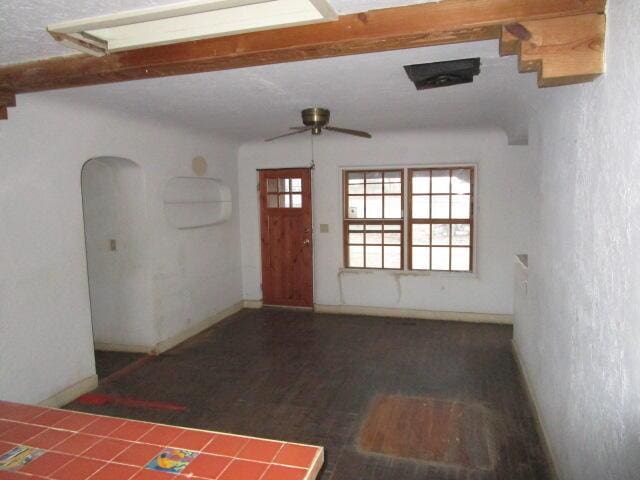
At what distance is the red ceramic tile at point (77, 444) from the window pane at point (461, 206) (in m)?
5.16

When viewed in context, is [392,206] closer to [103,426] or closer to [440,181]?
[440,181]

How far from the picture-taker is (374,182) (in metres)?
6.09

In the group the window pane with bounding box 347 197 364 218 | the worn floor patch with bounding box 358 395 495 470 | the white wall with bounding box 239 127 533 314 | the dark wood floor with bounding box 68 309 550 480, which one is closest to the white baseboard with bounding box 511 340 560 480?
the dark wood floor with bounding box 68 309 550 480

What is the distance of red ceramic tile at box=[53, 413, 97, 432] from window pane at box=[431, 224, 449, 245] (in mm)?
4983

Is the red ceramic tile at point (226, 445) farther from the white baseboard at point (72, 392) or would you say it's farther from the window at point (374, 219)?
the window at point (374, 219)

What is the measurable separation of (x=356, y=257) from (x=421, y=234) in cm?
103

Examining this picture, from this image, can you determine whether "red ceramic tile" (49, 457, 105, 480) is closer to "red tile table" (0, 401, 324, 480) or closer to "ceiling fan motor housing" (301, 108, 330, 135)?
"red tile table" (0, 401, 324, 480)

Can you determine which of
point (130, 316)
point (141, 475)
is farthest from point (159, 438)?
point (130, 316)

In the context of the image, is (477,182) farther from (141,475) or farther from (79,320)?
(141,475)

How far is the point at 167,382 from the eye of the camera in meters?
4.04

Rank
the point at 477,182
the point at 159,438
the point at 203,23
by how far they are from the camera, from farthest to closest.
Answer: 1. the point at 477,182
2. the point at 203,23
3. the point at 159,438

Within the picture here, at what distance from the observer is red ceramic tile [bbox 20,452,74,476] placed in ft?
4.11

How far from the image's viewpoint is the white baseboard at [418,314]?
18.8ft

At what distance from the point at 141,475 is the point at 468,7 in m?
2.05
